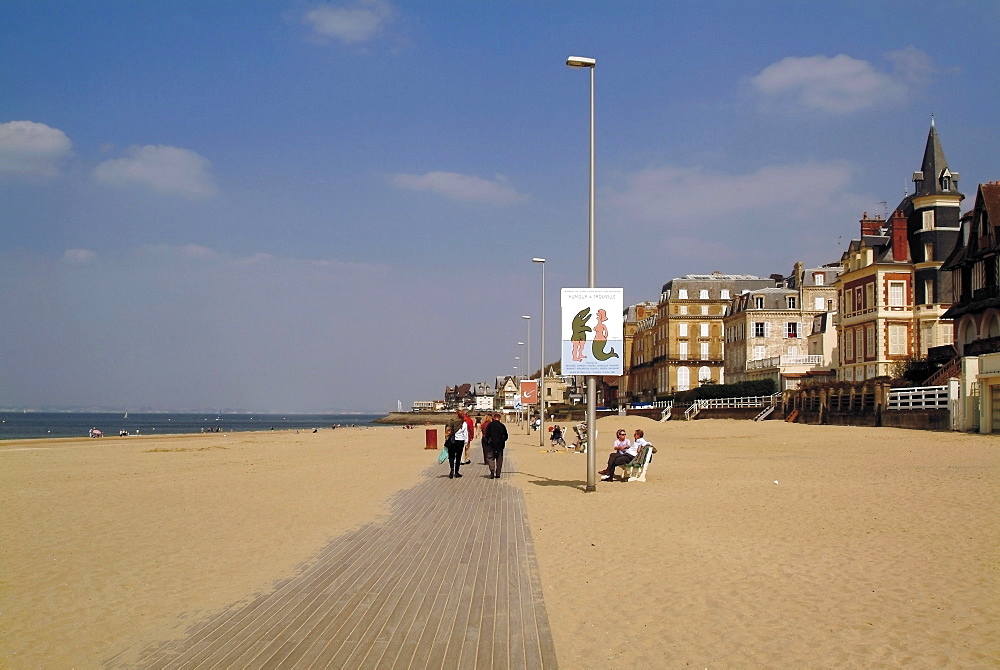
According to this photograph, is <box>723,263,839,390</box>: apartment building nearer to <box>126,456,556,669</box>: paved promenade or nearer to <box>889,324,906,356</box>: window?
<box>889,324,906,356</box>: window

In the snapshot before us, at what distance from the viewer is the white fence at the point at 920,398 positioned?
30.3 m

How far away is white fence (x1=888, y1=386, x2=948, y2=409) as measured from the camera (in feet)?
99.6

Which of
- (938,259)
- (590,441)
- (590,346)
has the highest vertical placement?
(938,259)

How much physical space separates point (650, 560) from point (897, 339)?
41345 mm

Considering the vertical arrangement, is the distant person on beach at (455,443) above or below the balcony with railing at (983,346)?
below

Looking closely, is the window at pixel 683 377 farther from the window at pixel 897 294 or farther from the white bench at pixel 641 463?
the white bench at pixel 641 463

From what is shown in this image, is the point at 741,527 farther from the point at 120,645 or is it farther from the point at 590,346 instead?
the point at 120,645

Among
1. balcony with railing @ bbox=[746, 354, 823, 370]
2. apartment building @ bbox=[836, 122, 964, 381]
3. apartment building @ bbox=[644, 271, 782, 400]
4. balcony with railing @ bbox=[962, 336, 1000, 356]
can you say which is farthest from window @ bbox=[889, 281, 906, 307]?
apartment building @ bbox=[644, 271, 782, 400]

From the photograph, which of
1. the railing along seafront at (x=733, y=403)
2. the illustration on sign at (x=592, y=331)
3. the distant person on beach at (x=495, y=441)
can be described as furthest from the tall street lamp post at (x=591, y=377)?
the railing along seafront at (x=733, y=403)

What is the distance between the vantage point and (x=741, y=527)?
39.0 ft

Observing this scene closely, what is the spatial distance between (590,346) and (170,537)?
338 inches

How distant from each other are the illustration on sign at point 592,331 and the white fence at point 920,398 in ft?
58.5

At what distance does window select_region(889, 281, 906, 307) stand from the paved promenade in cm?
4035

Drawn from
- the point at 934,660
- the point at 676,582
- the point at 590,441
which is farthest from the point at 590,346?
the point at 934,660
